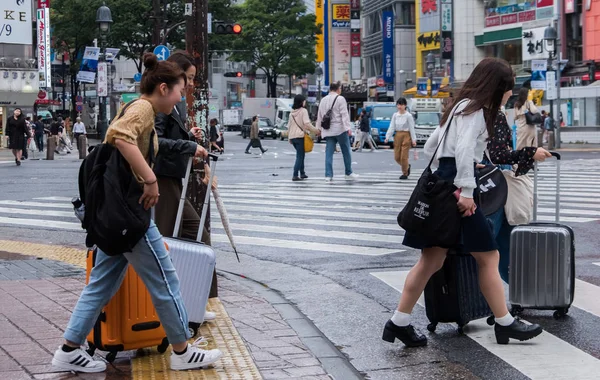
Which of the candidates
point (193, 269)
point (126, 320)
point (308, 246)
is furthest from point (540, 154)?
point (308, 246)

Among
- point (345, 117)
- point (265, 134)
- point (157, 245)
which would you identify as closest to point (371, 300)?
point (157, 245)

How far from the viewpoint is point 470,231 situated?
575 centimetres

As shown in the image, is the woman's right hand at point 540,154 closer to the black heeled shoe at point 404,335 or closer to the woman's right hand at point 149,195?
the black heeled shoe at point 404,335

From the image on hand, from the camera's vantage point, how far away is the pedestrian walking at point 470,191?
5.64 m

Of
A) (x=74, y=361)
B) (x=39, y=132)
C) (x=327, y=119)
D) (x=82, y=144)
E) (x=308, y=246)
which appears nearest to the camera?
(x=74, y=361)

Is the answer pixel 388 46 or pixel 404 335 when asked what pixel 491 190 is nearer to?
pixel 404 335

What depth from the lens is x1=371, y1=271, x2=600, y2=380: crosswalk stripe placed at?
535cm

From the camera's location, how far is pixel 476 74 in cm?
585

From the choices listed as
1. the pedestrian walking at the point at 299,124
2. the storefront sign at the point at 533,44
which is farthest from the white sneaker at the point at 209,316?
the storefront sign at the point at 533,44

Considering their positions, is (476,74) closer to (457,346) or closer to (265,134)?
(457,346)

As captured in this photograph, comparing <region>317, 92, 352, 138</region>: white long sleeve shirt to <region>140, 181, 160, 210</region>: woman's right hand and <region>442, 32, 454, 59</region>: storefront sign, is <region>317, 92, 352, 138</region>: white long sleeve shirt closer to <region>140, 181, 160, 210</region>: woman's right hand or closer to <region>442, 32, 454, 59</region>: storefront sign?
<region>140, 181, 160, 210</region>: woman's right hand

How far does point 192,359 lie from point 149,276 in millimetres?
523

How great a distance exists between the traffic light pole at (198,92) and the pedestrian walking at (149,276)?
2.25m

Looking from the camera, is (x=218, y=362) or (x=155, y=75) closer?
(x=155, y=75)
